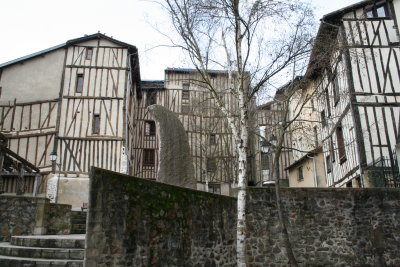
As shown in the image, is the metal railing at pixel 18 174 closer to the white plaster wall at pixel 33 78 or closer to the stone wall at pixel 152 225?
the white plaster wall at pixel 33 78

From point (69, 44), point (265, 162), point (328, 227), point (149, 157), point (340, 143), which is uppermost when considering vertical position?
point (69, 44)

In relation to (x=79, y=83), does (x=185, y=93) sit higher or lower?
higher

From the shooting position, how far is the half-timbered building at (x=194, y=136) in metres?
23.0

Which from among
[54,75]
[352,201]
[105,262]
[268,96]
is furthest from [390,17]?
[54,75]

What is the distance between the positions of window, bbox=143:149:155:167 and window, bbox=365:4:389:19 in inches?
646

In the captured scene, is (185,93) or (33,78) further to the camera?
(185,93)

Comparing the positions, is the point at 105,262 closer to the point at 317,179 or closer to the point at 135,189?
the point at 135,189

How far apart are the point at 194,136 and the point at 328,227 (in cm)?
1713

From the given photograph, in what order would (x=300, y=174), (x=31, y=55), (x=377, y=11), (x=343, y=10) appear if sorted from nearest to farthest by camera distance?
(x=343, y=10) < (x=377, y=11) < (x=31, y=55) < (x=300, y=174)

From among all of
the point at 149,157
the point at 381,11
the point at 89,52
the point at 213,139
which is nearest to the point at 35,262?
the point at 381,11

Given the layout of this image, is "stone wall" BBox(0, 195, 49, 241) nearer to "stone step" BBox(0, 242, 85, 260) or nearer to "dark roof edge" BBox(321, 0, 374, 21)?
"stone step" BBox(0, 242, 85, 260)

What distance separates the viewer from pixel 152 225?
5.68 metres

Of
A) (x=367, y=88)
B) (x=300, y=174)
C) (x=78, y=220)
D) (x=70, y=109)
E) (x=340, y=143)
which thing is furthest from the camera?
(x=300, y=174)

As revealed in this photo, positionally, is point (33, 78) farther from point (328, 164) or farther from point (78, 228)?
point (328, 164)
